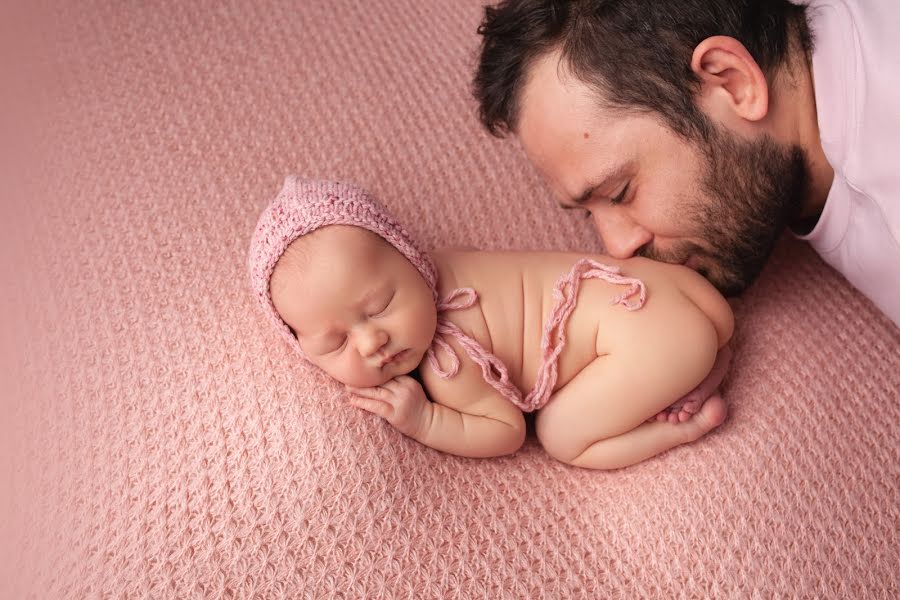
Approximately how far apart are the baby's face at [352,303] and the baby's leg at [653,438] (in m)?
0.37

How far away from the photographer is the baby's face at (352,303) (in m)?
1.23

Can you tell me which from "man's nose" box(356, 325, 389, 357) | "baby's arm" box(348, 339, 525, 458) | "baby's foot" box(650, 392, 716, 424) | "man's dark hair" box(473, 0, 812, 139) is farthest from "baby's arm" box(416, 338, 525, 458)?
"man's dark hair" box(473, 0, 812, 139)

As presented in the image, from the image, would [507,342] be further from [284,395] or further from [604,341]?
[284,395]

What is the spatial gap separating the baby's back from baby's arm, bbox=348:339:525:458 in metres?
0.08

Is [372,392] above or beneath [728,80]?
beneath

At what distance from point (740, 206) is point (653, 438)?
47cm

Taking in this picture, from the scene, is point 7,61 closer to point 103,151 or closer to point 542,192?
point 103,151

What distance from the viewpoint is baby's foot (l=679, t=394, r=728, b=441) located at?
4.38 feet

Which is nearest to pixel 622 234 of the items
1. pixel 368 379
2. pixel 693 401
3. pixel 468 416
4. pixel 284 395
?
pixel 693 401

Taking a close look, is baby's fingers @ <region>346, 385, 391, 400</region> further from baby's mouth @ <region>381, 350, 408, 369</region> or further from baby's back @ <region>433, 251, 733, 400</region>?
baby's back @ <region>433, 251, 733, 400</region>

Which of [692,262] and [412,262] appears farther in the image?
[692,262]

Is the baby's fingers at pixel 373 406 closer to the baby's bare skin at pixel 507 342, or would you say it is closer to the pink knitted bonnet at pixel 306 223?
the baby's bare skin at pixel 507 342

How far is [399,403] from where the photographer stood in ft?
4.18

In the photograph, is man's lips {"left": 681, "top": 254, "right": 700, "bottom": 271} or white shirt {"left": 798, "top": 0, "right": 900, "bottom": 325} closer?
white shirt {"left": 798, "top": 0, "right": 900, "bottom": 325}
